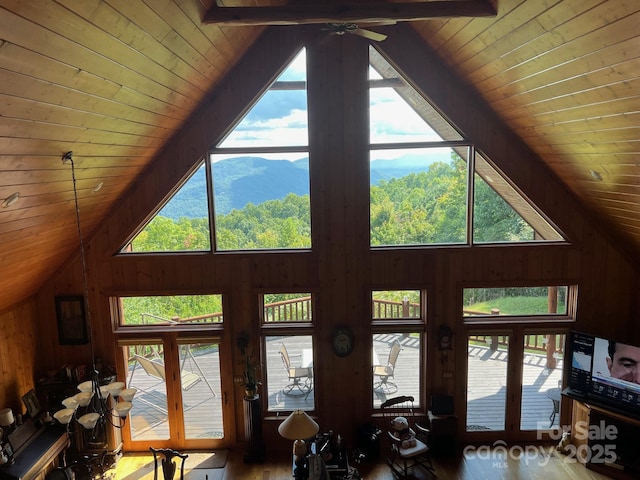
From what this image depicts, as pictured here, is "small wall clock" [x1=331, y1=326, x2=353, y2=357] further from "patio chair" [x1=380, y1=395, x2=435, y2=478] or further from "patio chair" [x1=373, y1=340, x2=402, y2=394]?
"patio chair" [x1=380, y1=395, x2=435, y2=478]

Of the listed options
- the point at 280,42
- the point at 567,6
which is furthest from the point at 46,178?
the point at 567,6

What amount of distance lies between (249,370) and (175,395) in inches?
48.8

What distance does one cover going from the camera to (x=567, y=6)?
3.11 m

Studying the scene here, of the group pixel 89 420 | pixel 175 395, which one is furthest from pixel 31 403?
pixel 89 420

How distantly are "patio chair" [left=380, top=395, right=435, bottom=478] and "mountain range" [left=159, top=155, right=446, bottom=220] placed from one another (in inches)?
128

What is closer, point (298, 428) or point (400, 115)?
point (298, 428)

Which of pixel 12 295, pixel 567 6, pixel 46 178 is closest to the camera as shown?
pixel 567 6

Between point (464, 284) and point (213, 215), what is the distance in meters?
3.68

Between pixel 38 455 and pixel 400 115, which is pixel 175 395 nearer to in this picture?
pixel 38 455

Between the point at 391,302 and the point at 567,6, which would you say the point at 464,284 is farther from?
the point at 567,6

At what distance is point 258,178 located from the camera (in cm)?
597

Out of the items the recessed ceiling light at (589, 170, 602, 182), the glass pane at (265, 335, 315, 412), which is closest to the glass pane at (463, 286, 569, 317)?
the recessed ceiling light at (589, 170, 602, 182)

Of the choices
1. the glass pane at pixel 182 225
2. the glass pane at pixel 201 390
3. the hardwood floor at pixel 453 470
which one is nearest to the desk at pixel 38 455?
the hardwood floor at pixel 453 470

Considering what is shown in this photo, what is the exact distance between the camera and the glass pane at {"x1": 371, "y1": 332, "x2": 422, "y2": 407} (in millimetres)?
6438
